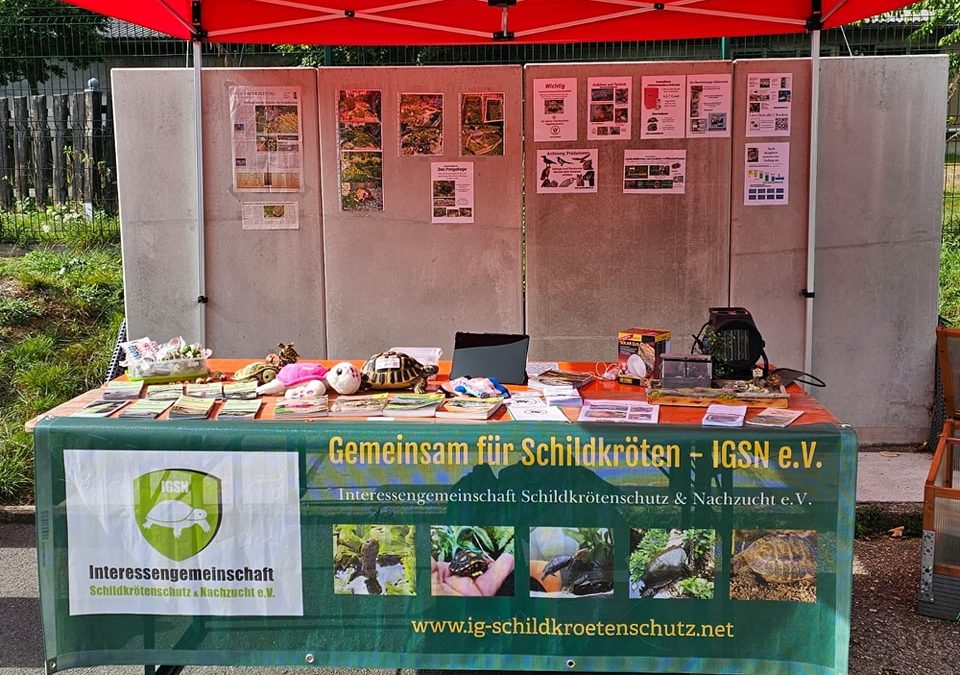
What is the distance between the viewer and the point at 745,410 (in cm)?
321

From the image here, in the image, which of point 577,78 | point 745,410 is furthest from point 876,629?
point 577,78

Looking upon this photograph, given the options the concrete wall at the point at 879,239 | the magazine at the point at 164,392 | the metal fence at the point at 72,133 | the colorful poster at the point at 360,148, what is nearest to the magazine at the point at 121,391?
the magazine at the point at 164,392

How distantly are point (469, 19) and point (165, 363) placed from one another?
266cm

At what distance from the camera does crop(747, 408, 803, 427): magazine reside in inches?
120

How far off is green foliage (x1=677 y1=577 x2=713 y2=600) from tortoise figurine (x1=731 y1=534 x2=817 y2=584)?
94mm

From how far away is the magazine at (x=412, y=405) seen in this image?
3234 mm

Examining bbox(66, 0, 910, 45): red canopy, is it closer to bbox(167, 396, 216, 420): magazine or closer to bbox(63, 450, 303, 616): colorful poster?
bbox(167, 396, 216, 420): magazine

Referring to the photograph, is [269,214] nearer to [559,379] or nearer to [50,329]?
[50,329]

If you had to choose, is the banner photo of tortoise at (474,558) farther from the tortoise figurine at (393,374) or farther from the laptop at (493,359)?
the laptop at (493,359)

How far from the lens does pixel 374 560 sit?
3049 mm

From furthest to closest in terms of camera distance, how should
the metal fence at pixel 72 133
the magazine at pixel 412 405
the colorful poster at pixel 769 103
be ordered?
the metal fence at pixel 72 133 < the colorful poster at pixel 769 103 < the magazine at pixel 412 405

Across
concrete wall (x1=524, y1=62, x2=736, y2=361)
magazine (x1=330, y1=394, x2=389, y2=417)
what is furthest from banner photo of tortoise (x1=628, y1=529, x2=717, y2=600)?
concrete wall (x1=524, y1=62, x2=736, y2=361)

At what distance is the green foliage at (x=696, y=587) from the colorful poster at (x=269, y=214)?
12.3 feet

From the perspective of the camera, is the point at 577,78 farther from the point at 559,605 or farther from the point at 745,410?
the point at 559,605
